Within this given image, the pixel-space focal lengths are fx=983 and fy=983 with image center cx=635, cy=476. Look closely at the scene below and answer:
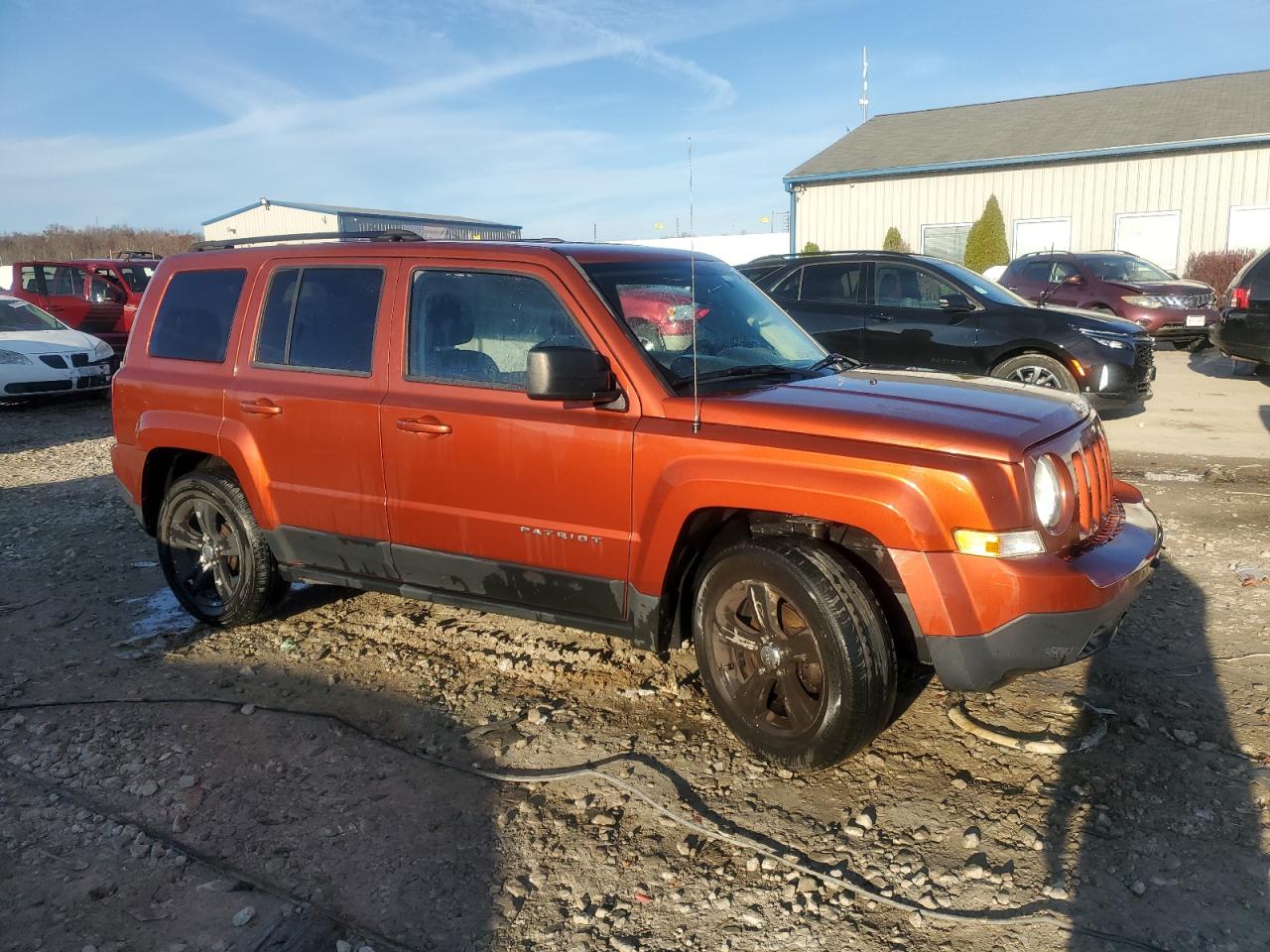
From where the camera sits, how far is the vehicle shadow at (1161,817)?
2.70 m

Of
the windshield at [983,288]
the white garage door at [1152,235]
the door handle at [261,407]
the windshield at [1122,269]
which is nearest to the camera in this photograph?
the door handle at [261,407]

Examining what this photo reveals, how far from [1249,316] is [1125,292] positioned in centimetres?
541

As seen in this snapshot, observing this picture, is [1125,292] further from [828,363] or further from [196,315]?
[196,315]

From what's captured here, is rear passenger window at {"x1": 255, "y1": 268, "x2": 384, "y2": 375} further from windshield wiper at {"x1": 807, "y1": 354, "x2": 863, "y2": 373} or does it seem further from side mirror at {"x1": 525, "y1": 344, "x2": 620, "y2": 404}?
windshield wiper at {"x1": 807, "y1": 354, "x2": 863, "y2": 373}

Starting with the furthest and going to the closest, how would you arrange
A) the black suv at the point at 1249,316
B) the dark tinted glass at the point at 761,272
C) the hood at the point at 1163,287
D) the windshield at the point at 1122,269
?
the windshield at the point at 1122,269
the hood at the point at 1163,287
the black suv at the point at 1249,316
the dark tinted glass at the point at 761,272

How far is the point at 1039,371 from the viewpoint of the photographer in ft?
A: 29.6

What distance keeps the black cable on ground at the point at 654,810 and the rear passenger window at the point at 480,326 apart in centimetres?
147

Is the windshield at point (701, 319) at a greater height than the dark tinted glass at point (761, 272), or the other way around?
the dark tinted glass at point (761, 272)

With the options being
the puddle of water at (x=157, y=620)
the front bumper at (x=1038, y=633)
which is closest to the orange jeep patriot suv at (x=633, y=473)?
the front bumper at (x=1038, y=633)

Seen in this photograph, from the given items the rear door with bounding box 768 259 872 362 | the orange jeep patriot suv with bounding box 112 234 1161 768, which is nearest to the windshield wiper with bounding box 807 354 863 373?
the orange jeep patriot suv with bounding box 112 234 1161 768

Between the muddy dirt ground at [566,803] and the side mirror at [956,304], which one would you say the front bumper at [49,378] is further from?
the side mirror at [956,304]

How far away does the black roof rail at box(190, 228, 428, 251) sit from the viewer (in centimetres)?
469

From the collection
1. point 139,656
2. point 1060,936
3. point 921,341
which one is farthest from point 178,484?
point 921,341

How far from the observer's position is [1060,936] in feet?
8.63
